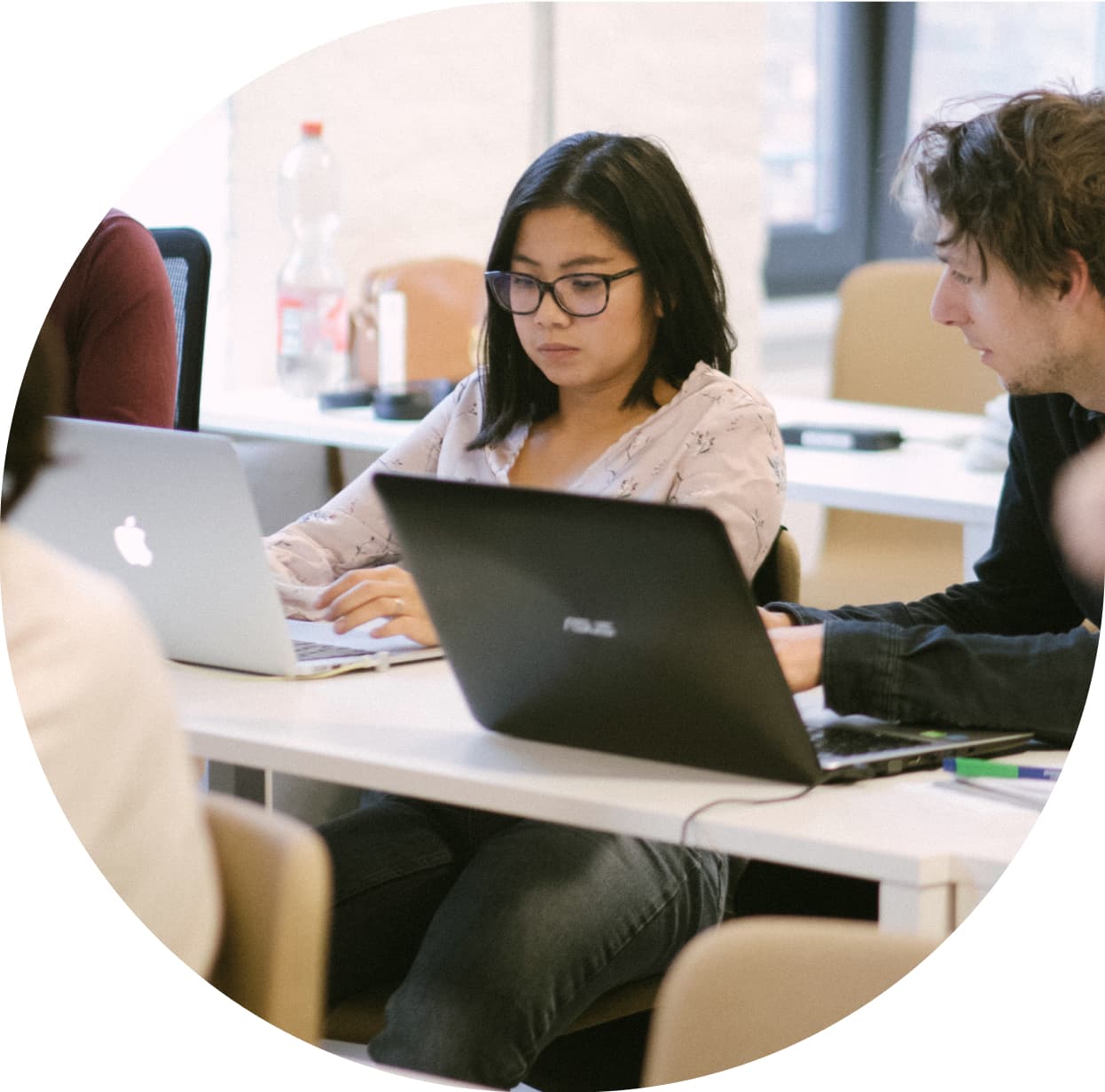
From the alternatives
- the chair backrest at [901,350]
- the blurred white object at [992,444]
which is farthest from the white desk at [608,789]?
the chair backrest at [901,350]

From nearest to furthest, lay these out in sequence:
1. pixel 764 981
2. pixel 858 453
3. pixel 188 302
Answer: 1. pixel 764 981
2. pixel 188 302
3. pixel 858 453

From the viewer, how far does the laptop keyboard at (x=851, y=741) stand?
3.84 feet

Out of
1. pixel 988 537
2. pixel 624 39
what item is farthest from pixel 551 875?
pixel 624 39

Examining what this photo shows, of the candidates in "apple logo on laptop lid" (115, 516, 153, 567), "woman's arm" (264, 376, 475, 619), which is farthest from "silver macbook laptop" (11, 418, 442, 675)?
"woman's arm" (264, 376, 475, 619)

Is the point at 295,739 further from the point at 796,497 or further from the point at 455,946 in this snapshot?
the point at 796,497

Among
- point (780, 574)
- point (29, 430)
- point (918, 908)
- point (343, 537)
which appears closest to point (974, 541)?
point (780, 574)

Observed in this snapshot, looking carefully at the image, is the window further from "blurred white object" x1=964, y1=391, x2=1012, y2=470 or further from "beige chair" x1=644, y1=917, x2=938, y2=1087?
"beige chair" x1=644, y1=917, x2=938, y2=1087

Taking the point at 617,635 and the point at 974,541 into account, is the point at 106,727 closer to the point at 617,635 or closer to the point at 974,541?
the point at 617,635

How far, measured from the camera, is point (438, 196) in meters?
3.19

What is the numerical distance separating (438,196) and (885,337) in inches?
35.2

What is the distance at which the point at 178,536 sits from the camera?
1.31 metres

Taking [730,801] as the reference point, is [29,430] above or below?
above

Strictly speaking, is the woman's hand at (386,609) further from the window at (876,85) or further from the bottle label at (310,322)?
the window at (876,85)

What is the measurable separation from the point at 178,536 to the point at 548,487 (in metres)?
0.46
